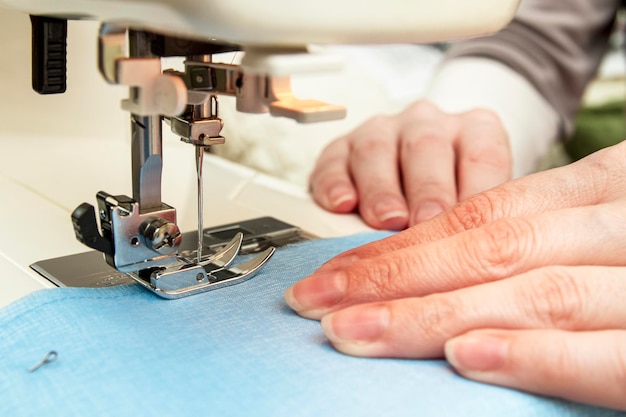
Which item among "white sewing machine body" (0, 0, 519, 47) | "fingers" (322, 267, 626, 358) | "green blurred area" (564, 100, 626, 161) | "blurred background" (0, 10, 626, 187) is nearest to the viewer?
"white sewing machine body" (0, 0, 519, 47)

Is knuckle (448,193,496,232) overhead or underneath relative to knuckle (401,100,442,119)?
underneath

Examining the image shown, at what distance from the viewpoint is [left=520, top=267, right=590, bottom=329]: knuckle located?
0.54 m

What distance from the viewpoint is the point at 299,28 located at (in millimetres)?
441

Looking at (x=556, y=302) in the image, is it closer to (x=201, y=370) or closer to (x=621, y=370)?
(x=621, y=370)

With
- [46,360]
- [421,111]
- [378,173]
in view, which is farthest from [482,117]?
[46,360]

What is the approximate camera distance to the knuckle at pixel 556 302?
541mm

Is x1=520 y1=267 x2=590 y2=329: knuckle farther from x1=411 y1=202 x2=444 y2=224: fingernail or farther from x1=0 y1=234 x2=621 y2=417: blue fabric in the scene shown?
x1=411 y1=202 x2=444 y2=224: fingernail

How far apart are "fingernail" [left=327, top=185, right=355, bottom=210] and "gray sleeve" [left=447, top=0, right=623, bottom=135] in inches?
22.2

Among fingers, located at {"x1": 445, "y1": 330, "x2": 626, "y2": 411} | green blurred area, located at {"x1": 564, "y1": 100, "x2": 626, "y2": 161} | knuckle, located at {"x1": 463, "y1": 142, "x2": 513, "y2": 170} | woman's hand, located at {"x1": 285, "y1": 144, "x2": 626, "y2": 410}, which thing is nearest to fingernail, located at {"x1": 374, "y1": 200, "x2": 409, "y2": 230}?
knuckle, located at {"x1": 463, "y1": 142, "x2": 513, "y2": 170}

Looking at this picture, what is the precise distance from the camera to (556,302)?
0.54m

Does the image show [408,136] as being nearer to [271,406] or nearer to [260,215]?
[260,215]

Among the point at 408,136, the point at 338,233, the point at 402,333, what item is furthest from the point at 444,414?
the point at 408,136

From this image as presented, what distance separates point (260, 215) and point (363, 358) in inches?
14.8

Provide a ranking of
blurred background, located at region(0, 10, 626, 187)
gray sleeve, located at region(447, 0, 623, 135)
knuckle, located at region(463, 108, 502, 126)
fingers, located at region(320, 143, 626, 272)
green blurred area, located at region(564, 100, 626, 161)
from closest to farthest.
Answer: fingers, located at region(320, 143, 626, 272) < blurred background, located at region(0, 10, 626, 187) < knuckle, located at region(463, 108, 502, 126) < gray sleeve, located at region(447, 0, 623, 135) < green blurred area, located at region(564, 100, 626, 161)
